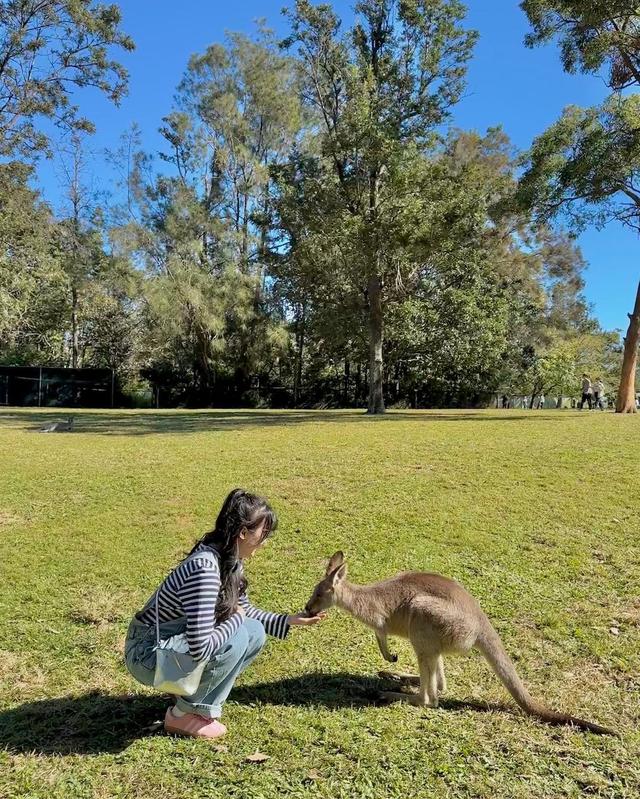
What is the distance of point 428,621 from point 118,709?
6.35 feet

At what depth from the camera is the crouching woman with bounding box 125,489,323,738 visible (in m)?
3.18

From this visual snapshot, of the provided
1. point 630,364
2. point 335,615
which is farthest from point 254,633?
point 630,364

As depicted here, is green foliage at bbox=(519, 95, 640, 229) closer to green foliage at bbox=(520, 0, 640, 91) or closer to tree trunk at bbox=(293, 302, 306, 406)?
green foliage at bbox=(520, 0, 640, 91)

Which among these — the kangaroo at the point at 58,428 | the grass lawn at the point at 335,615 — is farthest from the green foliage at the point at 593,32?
the kangaroo at the point at 58,428

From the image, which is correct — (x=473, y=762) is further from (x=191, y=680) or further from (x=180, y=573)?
(x=180, y=573)

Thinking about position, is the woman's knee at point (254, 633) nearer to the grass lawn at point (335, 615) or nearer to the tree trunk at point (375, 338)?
the grass lawn at point (335, 615)

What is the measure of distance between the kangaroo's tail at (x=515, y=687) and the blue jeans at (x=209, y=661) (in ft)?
4.14

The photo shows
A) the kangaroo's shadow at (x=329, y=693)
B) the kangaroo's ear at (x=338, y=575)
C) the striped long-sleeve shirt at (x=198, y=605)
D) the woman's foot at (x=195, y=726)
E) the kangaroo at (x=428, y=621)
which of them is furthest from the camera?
the kangaroo's shadow at (x=329, y=693)

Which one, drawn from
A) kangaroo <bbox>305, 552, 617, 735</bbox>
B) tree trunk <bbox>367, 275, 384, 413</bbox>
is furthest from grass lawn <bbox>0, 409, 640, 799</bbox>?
tree trunk <bbox>367, 275, 384, 413</bbox>

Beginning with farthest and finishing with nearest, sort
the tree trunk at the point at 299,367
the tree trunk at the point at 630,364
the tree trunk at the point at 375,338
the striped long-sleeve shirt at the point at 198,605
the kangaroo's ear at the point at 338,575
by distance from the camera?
the tree trunk at the point at 299,367
the tree trunk at the point at 375,338
the tree trunk at the point at 630,364
the kangaroo's ear at the point at 338,575
the striped long-sleeve shirt at the point at 198,605

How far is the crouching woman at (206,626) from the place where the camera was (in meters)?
3.18

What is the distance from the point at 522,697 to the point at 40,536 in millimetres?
5358

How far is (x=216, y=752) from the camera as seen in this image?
333cm

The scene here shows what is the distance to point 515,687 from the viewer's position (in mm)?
3541
